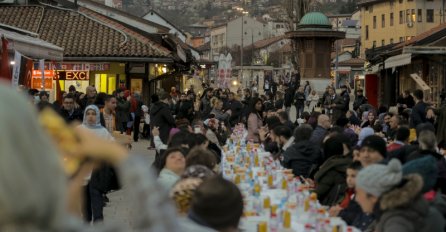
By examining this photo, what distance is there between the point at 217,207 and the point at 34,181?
2310mm

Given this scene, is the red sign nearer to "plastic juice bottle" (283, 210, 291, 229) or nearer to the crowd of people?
the crowd of people

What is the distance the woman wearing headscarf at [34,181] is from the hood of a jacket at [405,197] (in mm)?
4405

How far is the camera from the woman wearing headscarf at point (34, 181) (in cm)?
164

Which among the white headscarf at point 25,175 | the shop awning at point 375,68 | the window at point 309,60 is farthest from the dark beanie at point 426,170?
the window at point 309,60

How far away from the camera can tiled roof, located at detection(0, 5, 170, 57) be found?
34250 millimetres

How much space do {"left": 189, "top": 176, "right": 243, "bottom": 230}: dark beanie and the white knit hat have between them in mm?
2591

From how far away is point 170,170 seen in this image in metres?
7.79

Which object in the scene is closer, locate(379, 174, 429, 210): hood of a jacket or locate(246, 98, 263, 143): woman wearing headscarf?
locate(379, 174, 429, 210): hood of a jacket

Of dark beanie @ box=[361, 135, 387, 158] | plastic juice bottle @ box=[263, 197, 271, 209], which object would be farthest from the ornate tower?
plastic juice bottle @ box=[263, 197, 271, 209]

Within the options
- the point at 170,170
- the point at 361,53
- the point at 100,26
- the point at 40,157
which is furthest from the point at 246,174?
the point at 361,53

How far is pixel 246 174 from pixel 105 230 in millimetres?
9676

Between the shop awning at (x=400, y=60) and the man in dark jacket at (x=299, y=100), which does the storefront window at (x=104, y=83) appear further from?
the shop awning at (x=400, y=60)

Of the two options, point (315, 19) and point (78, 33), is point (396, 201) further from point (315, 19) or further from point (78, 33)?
point (315, 19)

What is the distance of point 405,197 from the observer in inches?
240
